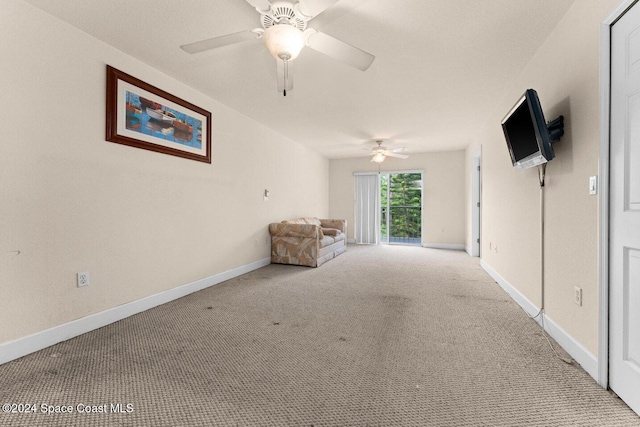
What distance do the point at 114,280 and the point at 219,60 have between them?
7.36 ft

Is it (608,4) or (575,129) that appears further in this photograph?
(575,129)

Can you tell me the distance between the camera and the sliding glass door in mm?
7641

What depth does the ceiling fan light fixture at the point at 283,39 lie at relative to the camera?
1692 mm

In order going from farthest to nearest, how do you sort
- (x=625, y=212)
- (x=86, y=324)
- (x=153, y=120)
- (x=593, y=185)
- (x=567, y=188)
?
(x=153, y=120) → (x=86, y=324) → (x=567, y=188) → (x=593, y=185) → (x=625, y=212)

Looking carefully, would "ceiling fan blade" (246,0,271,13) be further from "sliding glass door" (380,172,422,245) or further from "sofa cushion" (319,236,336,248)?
"sliding glass door" (380,172,422,245)

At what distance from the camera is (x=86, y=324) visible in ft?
7.48

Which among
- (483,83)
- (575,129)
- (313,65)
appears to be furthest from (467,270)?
(313,65)

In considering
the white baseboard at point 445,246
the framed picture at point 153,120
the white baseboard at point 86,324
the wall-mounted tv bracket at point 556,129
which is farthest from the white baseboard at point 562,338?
the white baseboard at point 445,246

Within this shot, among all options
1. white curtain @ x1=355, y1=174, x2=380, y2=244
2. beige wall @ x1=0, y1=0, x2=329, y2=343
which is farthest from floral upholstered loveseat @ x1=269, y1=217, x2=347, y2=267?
white curtain @ x1=355, y1=174, x2=380, y2=244

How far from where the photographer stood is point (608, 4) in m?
1.55

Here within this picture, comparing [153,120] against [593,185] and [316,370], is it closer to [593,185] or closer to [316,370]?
[316,370]

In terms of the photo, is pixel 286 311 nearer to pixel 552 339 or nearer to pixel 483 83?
pixel 552 339

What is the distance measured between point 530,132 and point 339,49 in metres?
1.57

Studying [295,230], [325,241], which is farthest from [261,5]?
[325,241]
